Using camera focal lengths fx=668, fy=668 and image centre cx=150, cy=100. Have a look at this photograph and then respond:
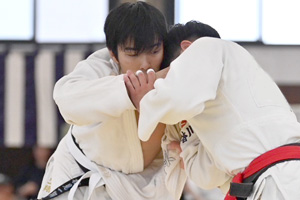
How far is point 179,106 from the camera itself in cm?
200

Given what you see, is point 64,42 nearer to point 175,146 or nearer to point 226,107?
point 175,146

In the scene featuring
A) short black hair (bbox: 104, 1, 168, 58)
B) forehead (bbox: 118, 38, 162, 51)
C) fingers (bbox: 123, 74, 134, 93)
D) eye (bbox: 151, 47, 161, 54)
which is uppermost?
short black hair (bbox: 104, 1, 168, 58)

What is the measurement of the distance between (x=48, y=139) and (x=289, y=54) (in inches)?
97.4

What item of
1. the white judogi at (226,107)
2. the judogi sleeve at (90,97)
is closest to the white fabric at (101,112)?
the judogi sleeve at (90,97)

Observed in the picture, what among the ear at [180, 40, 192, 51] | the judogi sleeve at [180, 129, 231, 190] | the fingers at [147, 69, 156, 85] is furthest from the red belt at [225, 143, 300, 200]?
the ear at [180, 40, 192, 51]

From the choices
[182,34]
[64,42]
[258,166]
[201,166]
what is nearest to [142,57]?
[182,34]

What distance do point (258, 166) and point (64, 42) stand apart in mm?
4783

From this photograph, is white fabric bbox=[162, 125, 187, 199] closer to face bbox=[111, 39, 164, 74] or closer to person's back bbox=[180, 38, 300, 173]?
face bbox=[111, 39, 164, 74]

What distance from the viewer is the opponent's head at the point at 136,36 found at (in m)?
2.43

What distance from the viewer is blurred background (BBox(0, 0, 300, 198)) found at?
20.6 feet

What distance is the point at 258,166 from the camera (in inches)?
78.2

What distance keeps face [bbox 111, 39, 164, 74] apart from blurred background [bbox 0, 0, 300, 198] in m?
3.79

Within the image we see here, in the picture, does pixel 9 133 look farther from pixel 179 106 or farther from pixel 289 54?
pixel 179 106

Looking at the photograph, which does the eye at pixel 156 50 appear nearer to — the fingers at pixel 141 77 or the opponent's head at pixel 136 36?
the opponent's head at pixel 136 36
